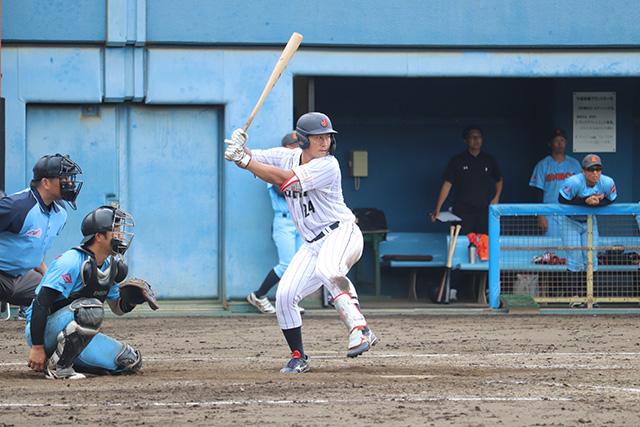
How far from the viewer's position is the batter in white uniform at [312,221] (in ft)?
19.3

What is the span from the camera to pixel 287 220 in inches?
388

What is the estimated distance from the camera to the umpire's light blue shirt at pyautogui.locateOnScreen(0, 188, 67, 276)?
6746 mm

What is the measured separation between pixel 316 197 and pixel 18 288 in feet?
8.89

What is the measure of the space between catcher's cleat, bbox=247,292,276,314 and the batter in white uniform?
3744 millimetres

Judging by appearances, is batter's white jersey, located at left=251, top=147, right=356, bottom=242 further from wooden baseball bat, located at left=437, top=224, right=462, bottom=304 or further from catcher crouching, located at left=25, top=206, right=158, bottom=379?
wooden baseball bat, located at left=437, top=224, right=462, bottom=304

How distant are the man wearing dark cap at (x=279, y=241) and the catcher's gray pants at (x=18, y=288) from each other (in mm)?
3060

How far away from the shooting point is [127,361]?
595cm

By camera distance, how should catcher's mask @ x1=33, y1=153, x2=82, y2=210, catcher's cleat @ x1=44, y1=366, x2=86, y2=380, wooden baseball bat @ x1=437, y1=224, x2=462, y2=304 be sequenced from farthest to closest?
1. wooden baseball bat @ x1=437, y1=224, x2=462, y2=304
2. catcher's mask @ x1=33, y1=153, x2=82, y2=210
3. catcher's cleat @ x1=44, y1=366, x2=86, y2=380

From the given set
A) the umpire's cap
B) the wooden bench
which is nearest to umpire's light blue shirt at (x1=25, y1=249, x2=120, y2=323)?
the wooden bench

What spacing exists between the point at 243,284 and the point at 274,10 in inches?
125

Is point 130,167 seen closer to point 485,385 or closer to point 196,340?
point 196,340

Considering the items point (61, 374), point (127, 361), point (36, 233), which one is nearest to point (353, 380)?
point (127, 361)

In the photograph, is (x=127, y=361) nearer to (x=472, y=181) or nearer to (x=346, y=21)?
(x=346, y=21)

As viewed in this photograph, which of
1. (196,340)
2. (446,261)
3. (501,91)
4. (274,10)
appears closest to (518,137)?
(501,91)
